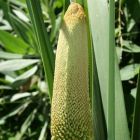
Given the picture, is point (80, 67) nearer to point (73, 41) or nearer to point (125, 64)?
point (73, 41)

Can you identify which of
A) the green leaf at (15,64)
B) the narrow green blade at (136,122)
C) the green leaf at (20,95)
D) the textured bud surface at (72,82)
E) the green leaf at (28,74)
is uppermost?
the textured bud surface at (72,82)

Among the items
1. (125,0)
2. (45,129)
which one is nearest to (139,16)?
(125,0)

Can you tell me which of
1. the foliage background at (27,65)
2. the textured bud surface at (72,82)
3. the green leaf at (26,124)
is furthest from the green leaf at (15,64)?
the textured bud surface at (72,82)

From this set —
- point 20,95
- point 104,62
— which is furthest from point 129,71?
point 104,62

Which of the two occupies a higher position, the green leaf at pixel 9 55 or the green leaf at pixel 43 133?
the green leaf at pixel 9 55

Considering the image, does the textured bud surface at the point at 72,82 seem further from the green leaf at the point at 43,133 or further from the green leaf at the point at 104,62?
the green leaf at the point at 43,133

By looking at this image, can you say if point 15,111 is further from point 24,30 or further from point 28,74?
point 24,30

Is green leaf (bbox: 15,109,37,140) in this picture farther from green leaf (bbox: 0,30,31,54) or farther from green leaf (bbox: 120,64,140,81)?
green leaf (bbox: 120,64,140,81)

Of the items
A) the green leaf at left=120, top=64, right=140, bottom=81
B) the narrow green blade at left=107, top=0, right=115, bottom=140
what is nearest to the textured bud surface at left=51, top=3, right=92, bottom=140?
the narrow green blade at left=107, top=0, right=115, bottom=140
